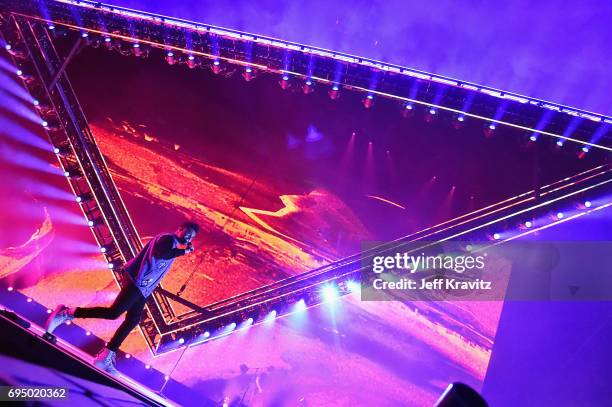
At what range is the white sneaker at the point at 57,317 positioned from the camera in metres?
3.08

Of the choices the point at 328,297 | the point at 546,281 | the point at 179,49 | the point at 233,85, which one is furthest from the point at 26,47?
the point at 546,281

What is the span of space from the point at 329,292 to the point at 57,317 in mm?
2914

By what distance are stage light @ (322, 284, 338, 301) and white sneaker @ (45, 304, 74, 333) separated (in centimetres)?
276

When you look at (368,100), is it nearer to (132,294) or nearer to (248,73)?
A: (248,73)

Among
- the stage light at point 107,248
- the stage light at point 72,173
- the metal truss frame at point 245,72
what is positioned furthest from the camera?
the stage light at point 72,173

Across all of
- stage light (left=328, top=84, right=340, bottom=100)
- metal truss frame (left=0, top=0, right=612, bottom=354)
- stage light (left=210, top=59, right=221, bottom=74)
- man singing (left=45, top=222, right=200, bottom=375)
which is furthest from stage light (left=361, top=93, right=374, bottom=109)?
man singing (left=45, top=222, right=200, bottom=375)

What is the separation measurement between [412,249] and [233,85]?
10.5ft

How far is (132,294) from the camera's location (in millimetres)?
3258

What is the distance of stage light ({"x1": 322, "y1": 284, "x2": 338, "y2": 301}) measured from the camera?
4.74 metres

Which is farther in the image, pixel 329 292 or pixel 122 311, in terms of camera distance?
pixel 329 292

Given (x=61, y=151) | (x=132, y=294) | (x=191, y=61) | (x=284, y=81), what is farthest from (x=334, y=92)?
(x=61, y=151)

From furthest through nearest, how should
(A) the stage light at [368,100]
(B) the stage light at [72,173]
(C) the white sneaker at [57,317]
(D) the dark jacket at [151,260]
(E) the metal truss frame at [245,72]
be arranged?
(B) the stage light at [72,173] < (A) the stage light at [368,100] < (E) the metal truss frame at [245,72] < (D) the dark jacket at [151,260] < (C) the white sneaker at [57,317]

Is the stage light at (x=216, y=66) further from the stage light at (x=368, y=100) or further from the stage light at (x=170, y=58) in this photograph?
the stage light at (x=368, y=100)

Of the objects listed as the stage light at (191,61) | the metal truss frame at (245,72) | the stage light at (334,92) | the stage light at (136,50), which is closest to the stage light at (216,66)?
Result: the metal truss frame at (245,72)
